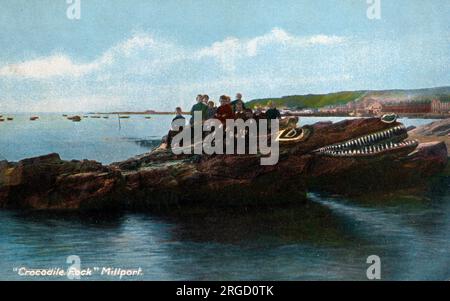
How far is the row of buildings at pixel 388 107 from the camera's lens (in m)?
9.22

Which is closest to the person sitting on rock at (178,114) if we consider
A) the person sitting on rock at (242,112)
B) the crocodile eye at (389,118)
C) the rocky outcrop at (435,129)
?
the person sitting on rock at (242,112)

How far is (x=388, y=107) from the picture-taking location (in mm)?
9289

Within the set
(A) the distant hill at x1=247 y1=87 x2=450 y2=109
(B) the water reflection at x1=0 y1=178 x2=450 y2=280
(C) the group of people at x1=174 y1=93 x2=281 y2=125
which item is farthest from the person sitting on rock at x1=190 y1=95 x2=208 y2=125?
(B) the water reflection at x1=0 y1=178 x2=450 y2=280

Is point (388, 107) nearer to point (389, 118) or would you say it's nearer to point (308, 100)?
point (389, 118)

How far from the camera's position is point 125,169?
9.30 meters

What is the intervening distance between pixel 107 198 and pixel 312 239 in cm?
291

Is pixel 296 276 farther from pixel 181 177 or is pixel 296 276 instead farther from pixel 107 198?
pixel 107 198

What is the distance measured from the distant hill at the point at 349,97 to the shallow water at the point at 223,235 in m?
0.30

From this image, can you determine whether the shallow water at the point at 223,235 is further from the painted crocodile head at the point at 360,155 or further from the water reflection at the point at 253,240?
the painted crocodile head at the point at 360,155

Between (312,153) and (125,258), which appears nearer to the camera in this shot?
(125,258)

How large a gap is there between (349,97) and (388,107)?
1.92ft

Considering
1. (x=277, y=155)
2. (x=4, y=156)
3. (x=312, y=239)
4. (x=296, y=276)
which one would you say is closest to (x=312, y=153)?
(x=277, y=155)

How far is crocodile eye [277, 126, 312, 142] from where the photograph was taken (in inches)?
365

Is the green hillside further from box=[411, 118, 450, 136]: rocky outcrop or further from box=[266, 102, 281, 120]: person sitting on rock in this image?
A: box=[411, 118, 450, 136]: rocky outcrop
